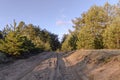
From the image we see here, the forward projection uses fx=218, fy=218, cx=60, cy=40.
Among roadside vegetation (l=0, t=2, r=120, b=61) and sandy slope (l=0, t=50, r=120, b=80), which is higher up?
roadside vegetation (l=0, t=2, r=120, b=61)

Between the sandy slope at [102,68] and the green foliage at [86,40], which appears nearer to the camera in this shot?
the sandy slope at [102,68]

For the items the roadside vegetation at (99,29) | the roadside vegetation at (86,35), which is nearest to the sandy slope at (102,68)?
the roadside vegetation at (86,35)

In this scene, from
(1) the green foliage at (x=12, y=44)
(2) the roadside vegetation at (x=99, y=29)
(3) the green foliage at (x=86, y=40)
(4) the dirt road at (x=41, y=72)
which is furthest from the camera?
(3) the green foliage at (x=86, y=40)

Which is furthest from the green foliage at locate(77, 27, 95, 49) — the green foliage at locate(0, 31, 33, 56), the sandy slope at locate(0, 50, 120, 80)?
the sandy slope at locate(0, 50, 120, 80)

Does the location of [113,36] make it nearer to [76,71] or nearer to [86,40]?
[86,40]

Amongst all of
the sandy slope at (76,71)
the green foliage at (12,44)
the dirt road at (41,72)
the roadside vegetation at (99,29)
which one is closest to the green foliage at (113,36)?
the roadside vegetation at (99,29)

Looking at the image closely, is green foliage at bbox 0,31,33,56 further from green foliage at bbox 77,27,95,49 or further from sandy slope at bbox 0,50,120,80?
green foliage at bbox 77,27,95,49

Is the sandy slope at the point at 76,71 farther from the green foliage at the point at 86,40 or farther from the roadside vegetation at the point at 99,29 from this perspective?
the green foliage at the point at 86,40

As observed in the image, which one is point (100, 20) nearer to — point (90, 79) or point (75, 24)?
point (75, 24)

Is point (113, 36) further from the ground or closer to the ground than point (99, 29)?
closer to the ground

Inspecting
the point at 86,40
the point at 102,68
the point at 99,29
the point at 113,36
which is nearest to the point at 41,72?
the point at 102,68

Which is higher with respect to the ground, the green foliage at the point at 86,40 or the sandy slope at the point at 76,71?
the green foliage at the point at 86,40

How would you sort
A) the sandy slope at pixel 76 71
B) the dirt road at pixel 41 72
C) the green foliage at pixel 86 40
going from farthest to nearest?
the green foliage at pixel 86 40 → the dirt road at pixel 41 72 → the sandy slope at pixel 76 71

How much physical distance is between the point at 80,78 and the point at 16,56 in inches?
839
